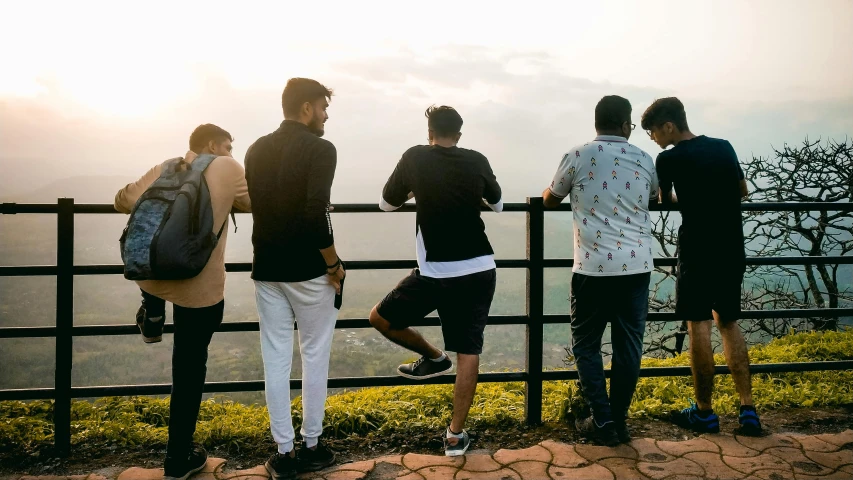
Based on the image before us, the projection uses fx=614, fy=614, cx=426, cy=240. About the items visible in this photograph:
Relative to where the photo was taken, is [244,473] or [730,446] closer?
[244,473]

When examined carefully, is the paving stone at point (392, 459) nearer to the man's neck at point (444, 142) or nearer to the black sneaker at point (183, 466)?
the black sneaker at point (183, 466)

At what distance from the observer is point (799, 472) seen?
3.01m

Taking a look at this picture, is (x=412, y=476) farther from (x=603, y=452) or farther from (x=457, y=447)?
(x=603, y=452)

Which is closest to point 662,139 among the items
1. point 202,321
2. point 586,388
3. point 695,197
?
point 695,197

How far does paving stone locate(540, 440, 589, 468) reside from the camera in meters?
3.12

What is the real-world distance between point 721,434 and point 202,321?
9.47 feet

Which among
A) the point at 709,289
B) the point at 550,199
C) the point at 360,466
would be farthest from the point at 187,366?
the point at 709,289

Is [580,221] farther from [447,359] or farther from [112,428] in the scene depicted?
[112,428]

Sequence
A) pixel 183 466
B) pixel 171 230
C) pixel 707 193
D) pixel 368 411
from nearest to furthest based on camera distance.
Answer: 1. pixel 171 230
2. pixel 183 466
3. pixel 707 193
4. pixel 368 411

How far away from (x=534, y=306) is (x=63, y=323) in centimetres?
263

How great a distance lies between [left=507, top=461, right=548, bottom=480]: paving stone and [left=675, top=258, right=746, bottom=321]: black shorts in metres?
1.18

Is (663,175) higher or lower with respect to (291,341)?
higher

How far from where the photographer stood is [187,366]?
2850 millimetres

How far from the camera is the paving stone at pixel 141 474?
119 inches
